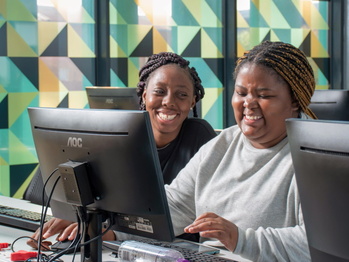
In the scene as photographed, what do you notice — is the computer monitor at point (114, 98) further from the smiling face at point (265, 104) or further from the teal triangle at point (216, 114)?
the teal triangle at point (216, 114)

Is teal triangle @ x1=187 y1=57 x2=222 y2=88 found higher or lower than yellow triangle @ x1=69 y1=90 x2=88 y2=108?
higher

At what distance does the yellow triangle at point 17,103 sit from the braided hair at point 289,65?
10.2 feet

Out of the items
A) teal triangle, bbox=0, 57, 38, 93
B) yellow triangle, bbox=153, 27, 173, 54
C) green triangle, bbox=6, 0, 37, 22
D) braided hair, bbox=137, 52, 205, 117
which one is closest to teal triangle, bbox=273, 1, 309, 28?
yellow triangle, bbox=153, 27, 173, 54

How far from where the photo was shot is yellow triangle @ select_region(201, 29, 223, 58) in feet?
19.1

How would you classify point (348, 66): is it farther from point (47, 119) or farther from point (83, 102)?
point (47, 119)

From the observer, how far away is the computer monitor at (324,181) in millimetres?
1111

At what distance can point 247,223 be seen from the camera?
1997mm

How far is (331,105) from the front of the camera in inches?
134

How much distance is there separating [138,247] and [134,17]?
3845 millimetres

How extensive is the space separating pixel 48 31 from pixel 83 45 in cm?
35

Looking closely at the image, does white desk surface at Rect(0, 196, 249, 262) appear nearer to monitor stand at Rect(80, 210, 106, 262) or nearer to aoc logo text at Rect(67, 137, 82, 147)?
monitor stand at Rect(80, 210, 106, 262)

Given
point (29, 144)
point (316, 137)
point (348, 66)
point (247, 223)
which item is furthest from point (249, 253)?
point (348, 66)

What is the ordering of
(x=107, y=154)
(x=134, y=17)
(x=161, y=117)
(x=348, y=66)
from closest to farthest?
1. (x=107, y=154)
2. (x=161, y=117)
3. (x=134, y=17)
4. (x=348, y=66)

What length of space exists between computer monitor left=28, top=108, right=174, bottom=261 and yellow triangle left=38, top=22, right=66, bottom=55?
334 centimetres
